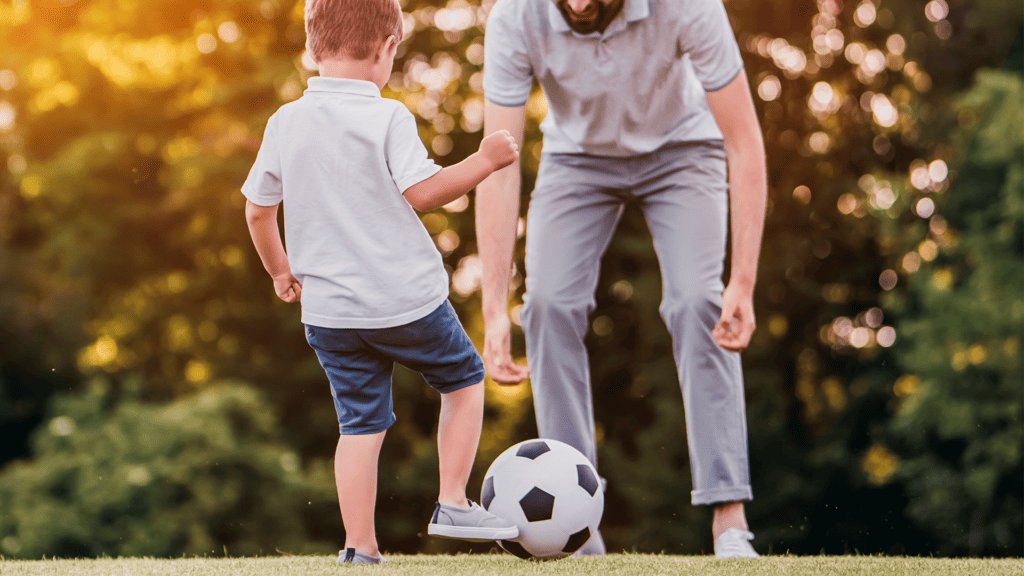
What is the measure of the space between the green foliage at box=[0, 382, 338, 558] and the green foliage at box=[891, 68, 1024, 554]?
6811 millimetres

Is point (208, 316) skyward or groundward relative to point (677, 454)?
skyward

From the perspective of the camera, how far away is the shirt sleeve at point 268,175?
8.79 ft

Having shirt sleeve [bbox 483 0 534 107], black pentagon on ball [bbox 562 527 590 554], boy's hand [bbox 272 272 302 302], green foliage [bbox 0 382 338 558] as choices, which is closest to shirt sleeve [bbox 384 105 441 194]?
boy's hand [bbox 272 272 302 302]

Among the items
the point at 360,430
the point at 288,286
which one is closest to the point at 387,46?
the point at 288,286

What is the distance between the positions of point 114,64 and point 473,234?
536 cm

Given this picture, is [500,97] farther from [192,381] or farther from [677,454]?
[192,381]

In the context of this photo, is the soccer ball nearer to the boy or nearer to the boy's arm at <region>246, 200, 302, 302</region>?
the boy

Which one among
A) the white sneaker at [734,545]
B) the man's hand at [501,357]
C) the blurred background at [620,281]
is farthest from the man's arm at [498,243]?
the blurred background at [620,281]

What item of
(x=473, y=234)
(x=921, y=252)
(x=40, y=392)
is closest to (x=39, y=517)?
(x=40, y=392)

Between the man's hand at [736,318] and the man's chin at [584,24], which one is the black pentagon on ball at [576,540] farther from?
the man's chin at [584,24]

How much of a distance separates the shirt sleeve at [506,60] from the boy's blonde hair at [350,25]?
0.73 m

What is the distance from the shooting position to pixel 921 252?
12.0 meters

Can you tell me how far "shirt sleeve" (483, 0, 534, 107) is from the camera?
11.0ft

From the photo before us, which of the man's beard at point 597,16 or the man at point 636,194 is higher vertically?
the man's beard at point 597,16
